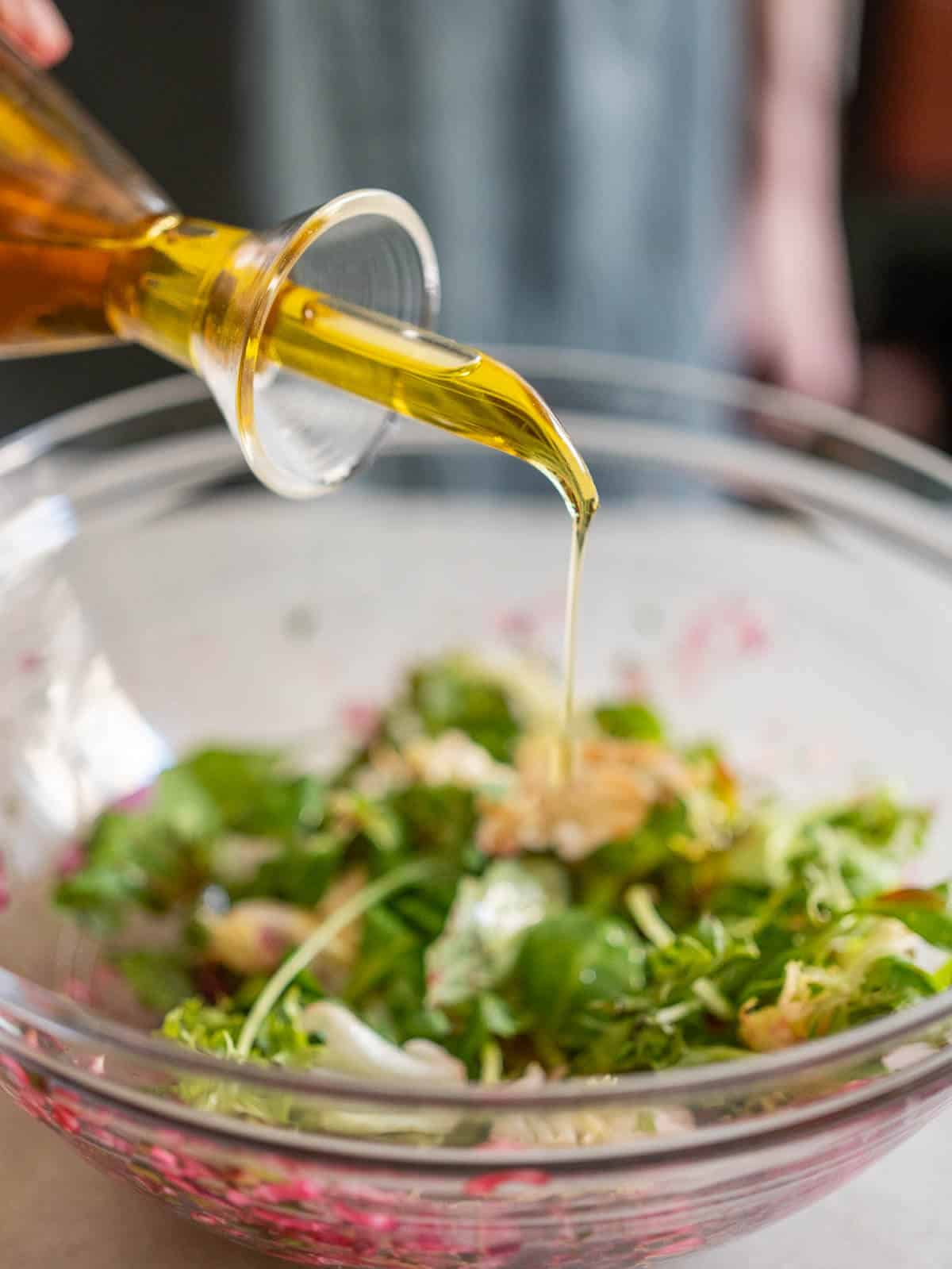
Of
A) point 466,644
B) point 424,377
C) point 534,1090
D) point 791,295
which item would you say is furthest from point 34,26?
point 791,295

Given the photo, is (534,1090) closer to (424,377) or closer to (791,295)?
(424,377)

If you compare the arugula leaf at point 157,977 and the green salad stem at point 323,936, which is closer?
the green salad stem at point 323,936

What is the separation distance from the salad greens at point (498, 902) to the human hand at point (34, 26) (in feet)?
1.33

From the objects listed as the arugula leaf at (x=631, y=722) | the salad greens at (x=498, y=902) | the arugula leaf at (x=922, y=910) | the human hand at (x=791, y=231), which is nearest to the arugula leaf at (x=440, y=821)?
the salad greens at (x=498, y=902)

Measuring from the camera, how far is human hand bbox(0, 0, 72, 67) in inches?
30.4

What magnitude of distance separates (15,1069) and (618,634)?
0.59m

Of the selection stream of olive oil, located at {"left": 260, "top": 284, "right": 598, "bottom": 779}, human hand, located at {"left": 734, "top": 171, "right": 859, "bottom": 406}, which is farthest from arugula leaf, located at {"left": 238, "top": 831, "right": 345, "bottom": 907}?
human hand, located at {"left": 734, "top": 171, "right": 859, "bottom": 406}

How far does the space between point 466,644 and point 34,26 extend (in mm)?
472

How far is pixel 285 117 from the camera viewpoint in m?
A: 1.40

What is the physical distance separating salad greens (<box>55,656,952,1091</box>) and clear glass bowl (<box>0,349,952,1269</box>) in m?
0.06

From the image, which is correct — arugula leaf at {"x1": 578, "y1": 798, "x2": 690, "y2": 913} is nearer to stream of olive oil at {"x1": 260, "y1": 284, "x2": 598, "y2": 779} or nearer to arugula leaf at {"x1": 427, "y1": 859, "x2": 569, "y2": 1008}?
arugula leaf at {"x1": 427, "y1": 859, "x2": 569, "y2": 1008}

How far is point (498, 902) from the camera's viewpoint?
730mm

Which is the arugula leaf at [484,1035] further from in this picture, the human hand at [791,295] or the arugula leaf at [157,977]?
the human hand at [791,295]

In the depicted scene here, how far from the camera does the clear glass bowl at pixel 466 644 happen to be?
46cm
